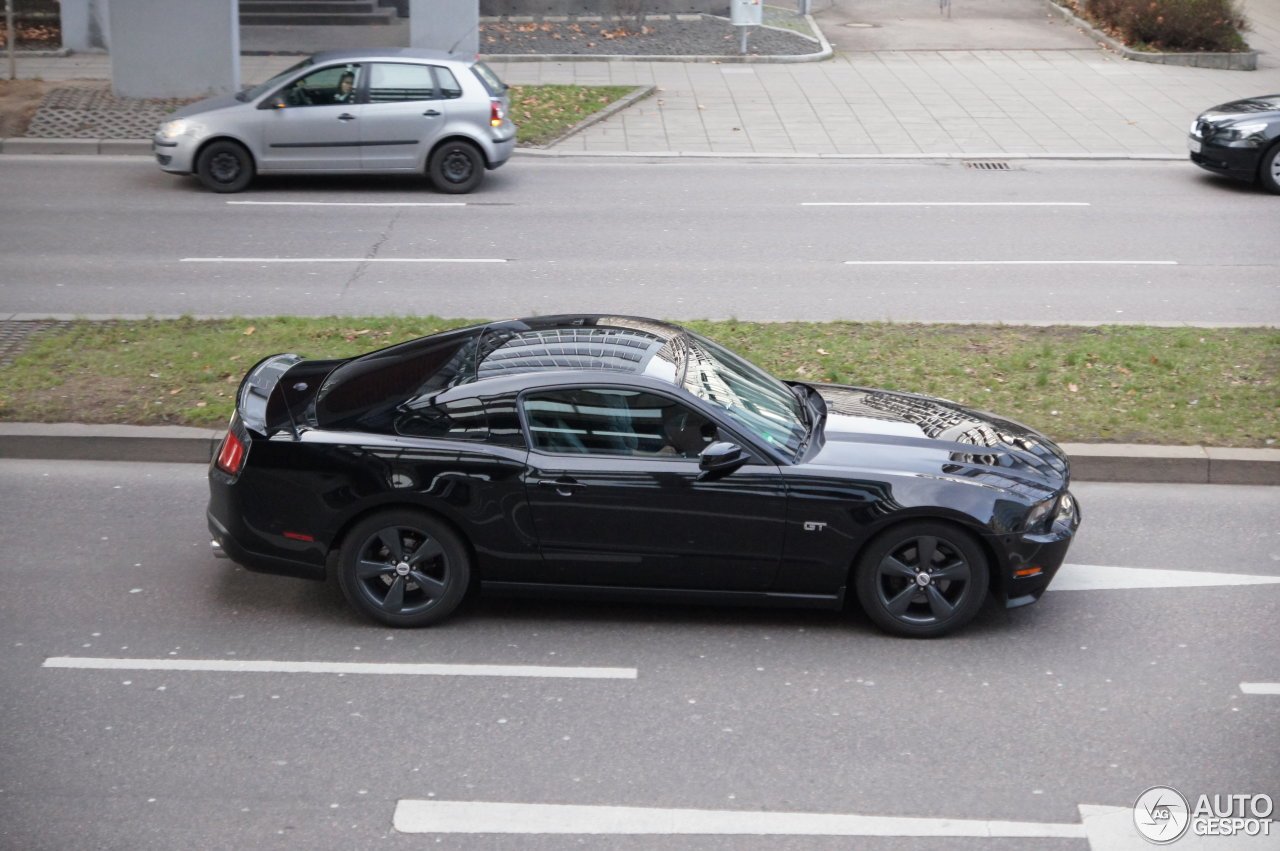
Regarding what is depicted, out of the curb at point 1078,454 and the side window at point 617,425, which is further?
the curb at point 1078,454

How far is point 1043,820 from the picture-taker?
5.10 metres

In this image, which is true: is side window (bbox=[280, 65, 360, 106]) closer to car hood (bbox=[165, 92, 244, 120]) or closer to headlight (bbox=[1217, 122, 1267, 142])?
car hood (bbox=[165, 92, 244, 120])

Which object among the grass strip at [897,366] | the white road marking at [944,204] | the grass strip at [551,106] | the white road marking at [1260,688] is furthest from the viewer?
the grass strip at [551,106]

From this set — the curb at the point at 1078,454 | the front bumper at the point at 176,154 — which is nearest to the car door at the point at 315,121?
the front bumper at the point at 176,154

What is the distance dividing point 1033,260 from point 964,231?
1.43 metres

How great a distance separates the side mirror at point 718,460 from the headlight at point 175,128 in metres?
12.3

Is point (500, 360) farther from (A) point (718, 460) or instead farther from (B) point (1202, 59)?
(B) point (1202, 59)

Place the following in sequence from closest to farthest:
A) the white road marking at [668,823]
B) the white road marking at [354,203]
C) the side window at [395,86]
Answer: the white road marking at [668,823] < the white road marking at [354,203] < the side window at [395,86]

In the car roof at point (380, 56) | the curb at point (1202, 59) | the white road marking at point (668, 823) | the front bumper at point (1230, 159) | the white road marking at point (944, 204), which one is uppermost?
the curb at point (1202, 59)

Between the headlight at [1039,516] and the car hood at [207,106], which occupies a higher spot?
the car hood at [207,106]

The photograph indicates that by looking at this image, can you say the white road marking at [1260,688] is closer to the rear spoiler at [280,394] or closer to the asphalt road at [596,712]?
the asphalt road at [596,712]

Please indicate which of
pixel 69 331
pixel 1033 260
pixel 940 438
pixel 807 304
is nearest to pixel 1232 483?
pixel 940 438

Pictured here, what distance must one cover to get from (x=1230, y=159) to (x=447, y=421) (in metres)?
14.2

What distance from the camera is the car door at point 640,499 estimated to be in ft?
21.0
